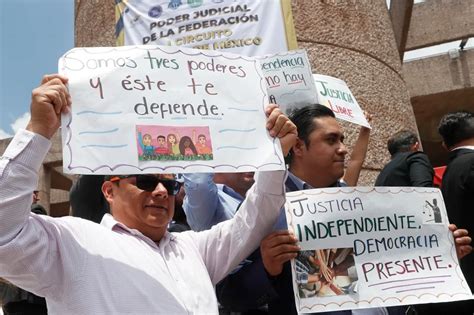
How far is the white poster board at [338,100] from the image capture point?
3446 mm

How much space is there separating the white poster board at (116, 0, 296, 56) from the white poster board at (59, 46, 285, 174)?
5.44ft

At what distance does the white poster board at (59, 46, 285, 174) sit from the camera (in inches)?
78.0

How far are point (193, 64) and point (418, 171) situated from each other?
5.42 ft

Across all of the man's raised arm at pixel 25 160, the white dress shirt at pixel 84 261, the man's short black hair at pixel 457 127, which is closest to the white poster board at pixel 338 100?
the man's short black hair at pixel 457 127

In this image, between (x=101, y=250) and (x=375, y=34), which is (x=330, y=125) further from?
(x=375, y=34)

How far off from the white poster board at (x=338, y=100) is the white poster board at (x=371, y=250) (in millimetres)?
1026

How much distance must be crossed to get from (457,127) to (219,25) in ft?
5.41

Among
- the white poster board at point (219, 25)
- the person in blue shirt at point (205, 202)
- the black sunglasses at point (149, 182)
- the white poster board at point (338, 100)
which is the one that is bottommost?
the black sunglasses at point (149, 182)

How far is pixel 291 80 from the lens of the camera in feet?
10.6

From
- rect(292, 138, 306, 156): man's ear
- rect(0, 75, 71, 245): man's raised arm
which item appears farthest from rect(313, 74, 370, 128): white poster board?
rect(0, 75, 71, 245): man's raised arm

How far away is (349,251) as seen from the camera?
7.66 feet

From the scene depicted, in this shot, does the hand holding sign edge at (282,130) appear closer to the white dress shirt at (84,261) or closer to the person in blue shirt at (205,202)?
the white dress shirt at (84,261)

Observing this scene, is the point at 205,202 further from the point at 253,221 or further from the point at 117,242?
the point at 117,242

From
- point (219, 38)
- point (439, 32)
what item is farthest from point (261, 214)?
point (439, 32)
